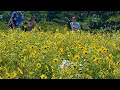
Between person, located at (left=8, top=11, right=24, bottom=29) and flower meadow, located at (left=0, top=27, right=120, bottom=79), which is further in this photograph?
person, located at (left=8, top=11, right=24, bottom=29)

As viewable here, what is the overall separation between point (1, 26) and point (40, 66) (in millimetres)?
9068

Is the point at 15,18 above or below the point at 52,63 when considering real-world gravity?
above

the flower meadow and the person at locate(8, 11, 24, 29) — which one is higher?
the person at locate(8, 11, 24, 29)

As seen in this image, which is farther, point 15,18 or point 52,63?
point 15,18

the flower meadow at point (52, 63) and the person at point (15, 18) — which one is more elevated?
the person at point (15, 18)

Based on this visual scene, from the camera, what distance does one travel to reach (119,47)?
579cm

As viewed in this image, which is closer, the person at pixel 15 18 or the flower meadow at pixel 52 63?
the flower meadow at pixel 52 63

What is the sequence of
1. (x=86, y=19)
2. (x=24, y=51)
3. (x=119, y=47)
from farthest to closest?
(x=86, y=19) < (x=119, y=47) < (x=24, y=51)
